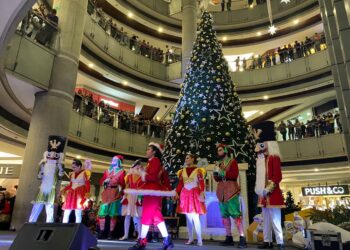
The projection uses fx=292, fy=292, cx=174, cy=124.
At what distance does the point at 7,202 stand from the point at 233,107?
7019 mm

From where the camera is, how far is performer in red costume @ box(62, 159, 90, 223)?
6.05 m

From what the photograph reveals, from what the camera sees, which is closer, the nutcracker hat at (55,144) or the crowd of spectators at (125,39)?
the nutcracker hat at (55,144)

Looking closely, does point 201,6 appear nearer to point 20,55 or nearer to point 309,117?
point 309,117

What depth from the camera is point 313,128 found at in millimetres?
13680

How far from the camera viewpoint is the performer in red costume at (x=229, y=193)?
4895 mm

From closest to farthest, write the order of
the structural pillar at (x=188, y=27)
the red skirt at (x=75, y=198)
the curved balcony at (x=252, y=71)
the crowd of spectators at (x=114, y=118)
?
the red skirt at (x=75, y=198) < the crowd of spectators at (x=114, y=118) < the curved balcony at (x=252, y=71) < the structural pillar at (x=188, y=27)

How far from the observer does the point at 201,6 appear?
55.2ft

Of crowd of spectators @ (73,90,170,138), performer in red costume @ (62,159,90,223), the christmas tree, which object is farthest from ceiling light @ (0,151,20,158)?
the christmas tree

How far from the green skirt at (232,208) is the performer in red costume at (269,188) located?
0.42m

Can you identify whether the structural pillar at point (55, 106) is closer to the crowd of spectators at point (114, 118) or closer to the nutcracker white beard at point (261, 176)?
the crowd of spectators at point (114, 118)

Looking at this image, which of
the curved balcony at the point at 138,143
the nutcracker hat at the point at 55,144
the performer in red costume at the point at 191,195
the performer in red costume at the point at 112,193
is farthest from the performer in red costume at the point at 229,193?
the curved balcony at the point at 138,143

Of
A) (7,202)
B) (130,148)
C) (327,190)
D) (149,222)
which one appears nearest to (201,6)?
(130,148)

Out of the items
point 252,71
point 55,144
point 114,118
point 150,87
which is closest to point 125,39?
point 150,87

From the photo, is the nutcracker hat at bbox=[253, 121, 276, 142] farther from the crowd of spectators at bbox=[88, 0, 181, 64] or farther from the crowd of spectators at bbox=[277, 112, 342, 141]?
the crowd of spectators at bbox=[88, 0, 181, 64]
